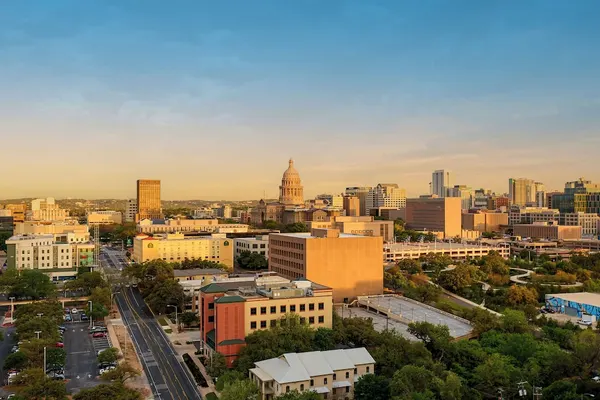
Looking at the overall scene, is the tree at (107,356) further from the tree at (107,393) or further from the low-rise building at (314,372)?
the low-rise building at (314,372)

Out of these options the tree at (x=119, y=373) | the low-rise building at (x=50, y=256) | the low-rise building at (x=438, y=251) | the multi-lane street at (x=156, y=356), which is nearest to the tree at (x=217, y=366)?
the multi-lane street at (x=156, y=356)

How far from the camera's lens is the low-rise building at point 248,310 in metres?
53.1

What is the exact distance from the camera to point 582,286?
3757 inches

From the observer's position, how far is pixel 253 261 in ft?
387

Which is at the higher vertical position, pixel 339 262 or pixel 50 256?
pixel 339 262

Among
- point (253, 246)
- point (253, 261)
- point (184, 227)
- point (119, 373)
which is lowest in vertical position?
point (119, 373)

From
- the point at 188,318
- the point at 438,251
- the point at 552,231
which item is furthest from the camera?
the point at 552,231

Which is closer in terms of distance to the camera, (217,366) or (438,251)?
(217,366)

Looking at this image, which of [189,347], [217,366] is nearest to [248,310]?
[217,366]

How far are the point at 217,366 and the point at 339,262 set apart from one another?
3885 cm

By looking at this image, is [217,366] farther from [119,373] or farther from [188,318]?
[188,318]

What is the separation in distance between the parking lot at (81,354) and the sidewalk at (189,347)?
7.13 m

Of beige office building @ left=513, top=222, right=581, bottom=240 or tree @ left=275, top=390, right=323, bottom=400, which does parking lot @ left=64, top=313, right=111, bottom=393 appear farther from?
beige office building @ left=513, top=222, right=581, bottom=240

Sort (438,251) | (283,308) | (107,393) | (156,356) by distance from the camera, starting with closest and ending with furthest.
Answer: (107,393), (283,308), (156,356), (438,251)
